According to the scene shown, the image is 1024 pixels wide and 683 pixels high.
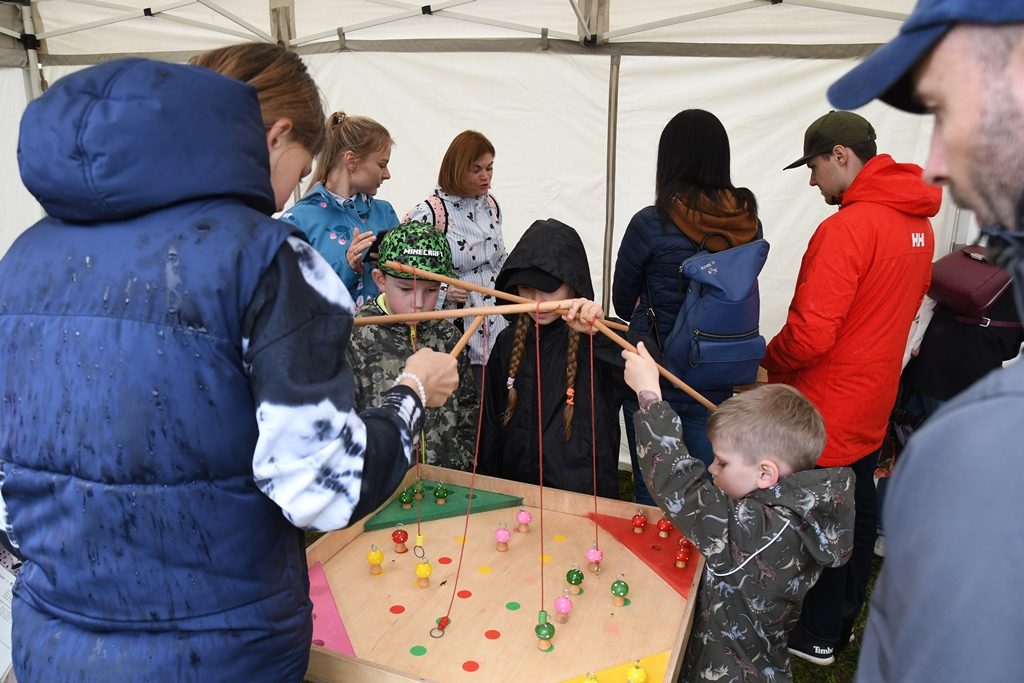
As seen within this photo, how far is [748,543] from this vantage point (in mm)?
1354

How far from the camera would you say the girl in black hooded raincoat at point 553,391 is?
6.87ft

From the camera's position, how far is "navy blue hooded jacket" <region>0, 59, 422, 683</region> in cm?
80

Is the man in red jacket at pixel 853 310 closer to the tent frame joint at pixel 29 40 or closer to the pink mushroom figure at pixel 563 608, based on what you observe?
the pink mushroom figure at pixel 563 608

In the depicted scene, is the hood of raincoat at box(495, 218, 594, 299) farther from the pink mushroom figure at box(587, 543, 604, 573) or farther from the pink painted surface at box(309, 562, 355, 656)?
the pink painted surface at box(309, 562, 355, 656)

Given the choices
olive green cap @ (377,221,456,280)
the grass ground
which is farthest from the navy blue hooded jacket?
the grass ground

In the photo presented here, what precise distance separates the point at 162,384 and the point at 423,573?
0.79 meters

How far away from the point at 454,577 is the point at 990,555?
117 cm

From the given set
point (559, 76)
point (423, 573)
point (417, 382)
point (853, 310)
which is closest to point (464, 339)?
point (417, 382)

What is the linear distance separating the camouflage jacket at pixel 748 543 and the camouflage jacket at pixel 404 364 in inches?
35.8

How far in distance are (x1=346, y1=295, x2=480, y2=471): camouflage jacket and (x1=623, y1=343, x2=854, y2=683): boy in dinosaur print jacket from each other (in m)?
0.86

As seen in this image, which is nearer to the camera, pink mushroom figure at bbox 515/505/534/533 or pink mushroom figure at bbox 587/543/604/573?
pink mushroom figure at bbox 587/543/604/573

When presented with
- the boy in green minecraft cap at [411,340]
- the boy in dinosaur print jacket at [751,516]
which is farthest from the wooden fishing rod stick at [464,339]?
the boy in green minecraft cap at [411,340]

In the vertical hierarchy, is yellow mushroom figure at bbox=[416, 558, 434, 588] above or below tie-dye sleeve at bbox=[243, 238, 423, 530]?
below

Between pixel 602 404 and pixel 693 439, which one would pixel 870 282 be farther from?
pixel 602 404
